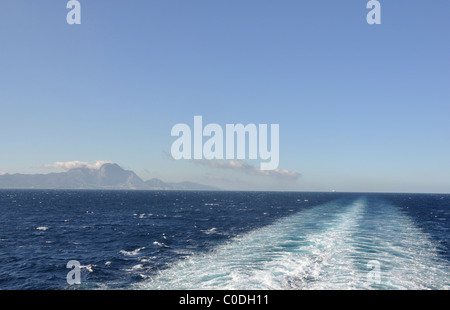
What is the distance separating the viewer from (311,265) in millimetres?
28984

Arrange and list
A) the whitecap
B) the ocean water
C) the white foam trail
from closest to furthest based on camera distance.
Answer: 1. the white foam trail
2. the ocean water
3. the whitecap

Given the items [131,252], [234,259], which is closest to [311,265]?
[234,259]

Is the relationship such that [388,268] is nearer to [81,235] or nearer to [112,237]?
[112,237]

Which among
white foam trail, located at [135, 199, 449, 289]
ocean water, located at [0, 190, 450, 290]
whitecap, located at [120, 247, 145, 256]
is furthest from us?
whitecap, located at [120, 247, 145, 256]

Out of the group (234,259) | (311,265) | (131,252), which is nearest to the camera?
(311,265)

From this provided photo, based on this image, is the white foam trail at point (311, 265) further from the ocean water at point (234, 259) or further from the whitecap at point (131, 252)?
the whitecap at point (131, 252)

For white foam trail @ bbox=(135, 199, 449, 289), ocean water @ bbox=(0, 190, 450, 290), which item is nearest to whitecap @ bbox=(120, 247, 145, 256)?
ocean water @ bbox=(0, 190, 450, 290)

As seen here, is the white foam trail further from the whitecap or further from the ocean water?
the whitecap

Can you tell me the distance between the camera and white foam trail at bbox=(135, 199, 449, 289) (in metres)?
24.1

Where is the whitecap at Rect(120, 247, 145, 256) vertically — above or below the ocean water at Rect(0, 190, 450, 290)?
below

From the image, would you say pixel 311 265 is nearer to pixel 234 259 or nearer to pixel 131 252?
pixel 234 259

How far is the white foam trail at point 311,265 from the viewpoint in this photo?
949 inches
